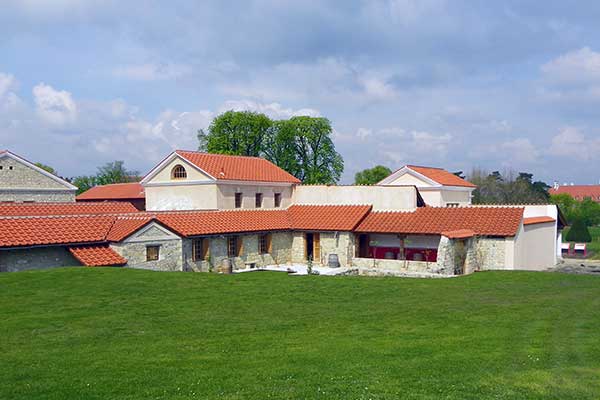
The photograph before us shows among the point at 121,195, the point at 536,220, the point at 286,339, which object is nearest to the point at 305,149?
the point at 121,195

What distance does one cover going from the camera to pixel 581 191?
143 meters

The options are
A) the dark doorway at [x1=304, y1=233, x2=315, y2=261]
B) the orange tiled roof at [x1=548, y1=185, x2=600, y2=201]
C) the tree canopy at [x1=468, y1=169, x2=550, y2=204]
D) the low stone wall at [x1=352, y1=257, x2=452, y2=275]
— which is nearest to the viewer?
the low stone wall at [x1=352, y1=257, x2=452, y2=275]

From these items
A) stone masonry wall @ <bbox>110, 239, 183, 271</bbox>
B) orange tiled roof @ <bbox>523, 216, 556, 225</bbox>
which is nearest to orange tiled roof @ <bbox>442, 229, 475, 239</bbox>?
orange tiled roof @ <bbox>523, 216, 556, 225</bbox>

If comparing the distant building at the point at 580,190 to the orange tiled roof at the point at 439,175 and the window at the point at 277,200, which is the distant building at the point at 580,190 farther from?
the window at the point at 277,200

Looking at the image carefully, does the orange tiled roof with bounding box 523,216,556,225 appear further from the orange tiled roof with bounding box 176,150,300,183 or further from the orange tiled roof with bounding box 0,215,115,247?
the orange tiled roof with bounding box 0,215,115,247

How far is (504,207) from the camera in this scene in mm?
30516

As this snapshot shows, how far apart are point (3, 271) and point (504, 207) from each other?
2459 cm

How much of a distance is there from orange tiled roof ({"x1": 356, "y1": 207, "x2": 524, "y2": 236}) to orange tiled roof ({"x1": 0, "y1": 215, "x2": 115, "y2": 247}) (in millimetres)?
14590

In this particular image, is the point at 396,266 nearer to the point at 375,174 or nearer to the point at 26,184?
the point at 26,184

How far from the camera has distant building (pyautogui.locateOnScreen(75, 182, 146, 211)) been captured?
59938 millimetres

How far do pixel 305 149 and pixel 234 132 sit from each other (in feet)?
28.8

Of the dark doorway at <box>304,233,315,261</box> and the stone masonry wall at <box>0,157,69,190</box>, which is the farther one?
the stone masonry wall at <box>0,157,69,190</box>

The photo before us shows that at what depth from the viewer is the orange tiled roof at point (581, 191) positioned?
139 metres

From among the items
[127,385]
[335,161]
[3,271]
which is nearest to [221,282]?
[3,271]
